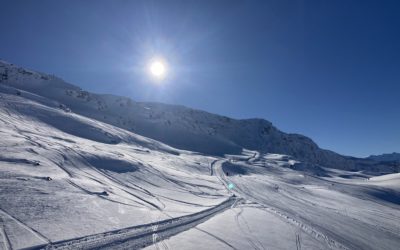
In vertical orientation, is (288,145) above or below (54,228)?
above

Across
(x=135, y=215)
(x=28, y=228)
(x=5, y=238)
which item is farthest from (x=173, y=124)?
(x=5, y=238)

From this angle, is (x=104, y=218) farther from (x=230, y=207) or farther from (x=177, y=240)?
(x=230, y=207)

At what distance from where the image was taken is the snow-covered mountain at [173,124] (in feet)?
336

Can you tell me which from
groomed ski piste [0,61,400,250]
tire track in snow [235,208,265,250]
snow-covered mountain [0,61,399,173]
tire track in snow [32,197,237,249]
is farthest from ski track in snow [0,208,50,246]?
snow-covered mountain [0,61,399,173]

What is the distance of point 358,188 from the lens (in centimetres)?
4441

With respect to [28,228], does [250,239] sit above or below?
below

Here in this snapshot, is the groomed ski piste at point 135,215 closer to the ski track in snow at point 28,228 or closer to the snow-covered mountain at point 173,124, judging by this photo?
the ski track in snow at point 28,228

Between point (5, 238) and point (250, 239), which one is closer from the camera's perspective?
point (5, 238)

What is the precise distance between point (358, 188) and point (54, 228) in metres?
47.7

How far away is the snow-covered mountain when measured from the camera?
102312 mm

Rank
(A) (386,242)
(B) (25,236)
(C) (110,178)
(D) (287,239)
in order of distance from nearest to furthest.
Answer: (B) (25,236)
(D) (287,239)
(A) (386,242)
(C) (110,178)

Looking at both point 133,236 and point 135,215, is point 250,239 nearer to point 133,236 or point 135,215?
point 133,236

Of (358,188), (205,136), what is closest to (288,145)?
(205,136)

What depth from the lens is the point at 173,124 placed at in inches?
4833
